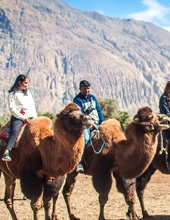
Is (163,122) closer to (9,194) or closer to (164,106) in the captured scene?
(164,106)

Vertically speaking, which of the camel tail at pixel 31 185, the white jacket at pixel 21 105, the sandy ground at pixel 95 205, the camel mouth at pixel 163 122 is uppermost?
the white jacket at pixel 21 105

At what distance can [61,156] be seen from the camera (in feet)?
17.0

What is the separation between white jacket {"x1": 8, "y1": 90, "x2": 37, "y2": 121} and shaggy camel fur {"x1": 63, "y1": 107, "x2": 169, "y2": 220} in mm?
1430

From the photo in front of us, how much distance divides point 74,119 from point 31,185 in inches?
53.0

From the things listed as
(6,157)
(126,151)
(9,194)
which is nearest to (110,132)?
(126,151)

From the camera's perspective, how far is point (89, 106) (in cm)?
680

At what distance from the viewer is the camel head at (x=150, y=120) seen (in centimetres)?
538

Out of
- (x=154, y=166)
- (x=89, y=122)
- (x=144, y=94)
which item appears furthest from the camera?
(x=144, y=94)

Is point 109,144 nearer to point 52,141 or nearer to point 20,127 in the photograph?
Result: point 52,141

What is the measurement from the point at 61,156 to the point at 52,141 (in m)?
0.34

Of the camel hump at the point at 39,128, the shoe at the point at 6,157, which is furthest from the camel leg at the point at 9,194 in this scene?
the camel hump at the point at 39,128

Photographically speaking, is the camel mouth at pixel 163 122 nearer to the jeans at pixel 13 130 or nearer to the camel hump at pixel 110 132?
the camel hump at pixel 110 132

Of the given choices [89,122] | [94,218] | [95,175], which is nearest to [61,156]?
[89,122]

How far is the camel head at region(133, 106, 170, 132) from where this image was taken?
212 inches
